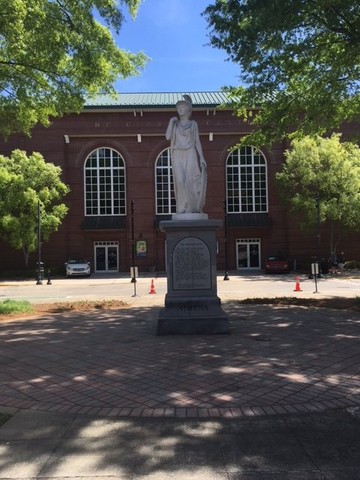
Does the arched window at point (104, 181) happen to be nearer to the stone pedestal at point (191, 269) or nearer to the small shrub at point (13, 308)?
the small shrub at point (13, 308)

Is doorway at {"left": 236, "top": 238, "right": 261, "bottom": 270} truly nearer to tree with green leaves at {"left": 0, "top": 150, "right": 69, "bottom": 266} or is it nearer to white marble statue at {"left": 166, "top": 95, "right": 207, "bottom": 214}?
tree with green leaves at {"left": 0, "top": 150, "right": 69, "bottom": 266}

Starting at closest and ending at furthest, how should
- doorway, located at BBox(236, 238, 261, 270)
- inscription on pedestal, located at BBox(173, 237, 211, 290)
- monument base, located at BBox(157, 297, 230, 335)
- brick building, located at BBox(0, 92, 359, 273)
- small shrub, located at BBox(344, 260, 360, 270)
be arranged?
1. monument base, located at BBox(157, 297, 230, 335)
2. inscription on pedestal, located at BBox(173, 237, 211, 290)
3. small shrub, located at BBox(344, 260, 360, 270)
4. brick building, located at BBox(0, 92, 359, 273)
5. doorway, located at BBox(236, 238, 261, 270)

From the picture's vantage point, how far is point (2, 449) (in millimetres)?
3893

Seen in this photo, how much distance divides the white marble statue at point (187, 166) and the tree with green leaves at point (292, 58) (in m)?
3.20

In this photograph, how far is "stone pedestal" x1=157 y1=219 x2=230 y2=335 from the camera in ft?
29.4

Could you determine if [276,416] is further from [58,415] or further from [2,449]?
[2,449]

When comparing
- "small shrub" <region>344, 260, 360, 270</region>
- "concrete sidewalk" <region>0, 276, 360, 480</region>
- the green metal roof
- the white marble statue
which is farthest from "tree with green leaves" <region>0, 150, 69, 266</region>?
"concrete sidewalk" <region>0, 276, 360, 480</region>

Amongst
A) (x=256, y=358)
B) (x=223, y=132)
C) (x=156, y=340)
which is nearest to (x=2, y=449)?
(x=256, y=358)

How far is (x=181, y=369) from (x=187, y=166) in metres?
A: 4.66

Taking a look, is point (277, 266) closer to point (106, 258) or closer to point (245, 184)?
point (245, 184)

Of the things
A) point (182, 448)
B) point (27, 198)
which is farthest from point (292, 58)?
point (27, 198)

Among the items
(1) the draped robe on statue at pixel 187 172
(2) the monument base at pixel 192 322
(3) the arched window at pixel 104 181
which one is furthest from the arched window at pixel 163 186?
(2) the monument base at pixel 192 322

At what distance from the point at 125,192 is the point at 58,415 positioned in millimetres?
37298

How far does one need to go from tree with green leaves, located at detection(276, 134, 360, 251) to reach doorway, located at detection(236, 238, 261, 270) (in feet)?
18.2
